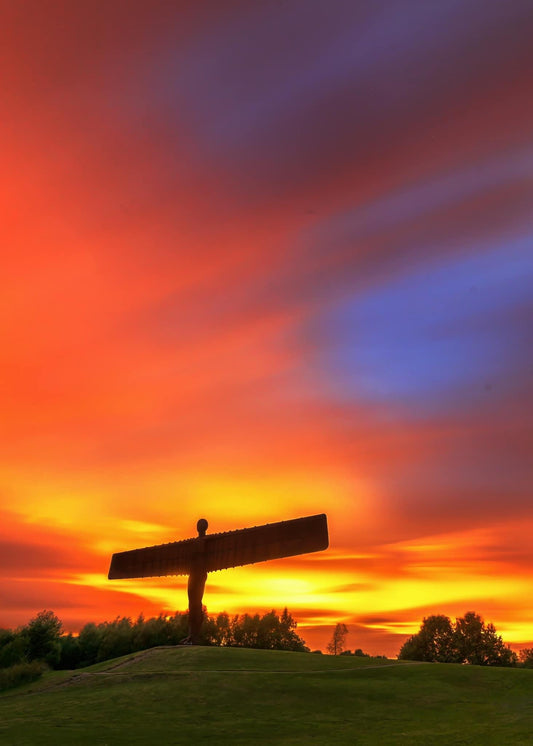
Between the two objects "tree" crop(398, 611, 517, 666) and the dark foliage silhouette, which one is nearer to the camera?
the dark foliage silhouette

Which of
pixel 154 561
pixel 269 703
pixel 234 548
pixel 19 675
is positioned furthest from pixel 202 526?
pixel 269 703

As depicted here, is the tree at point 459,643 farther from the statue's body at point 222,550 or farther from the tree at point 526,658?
the statue's body at point 222,550

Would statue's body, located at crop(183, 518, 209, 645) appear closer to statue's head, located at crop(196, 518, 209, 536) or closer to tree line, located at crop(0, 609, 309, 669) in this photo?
statue's head, located at crop(196, 518, 209, 536)

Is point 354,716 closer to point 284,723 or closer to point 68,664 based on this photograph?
point 284,723

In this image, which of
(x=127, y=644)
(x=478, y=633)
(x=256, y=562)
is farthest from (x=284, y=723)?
(x=478, y=633)

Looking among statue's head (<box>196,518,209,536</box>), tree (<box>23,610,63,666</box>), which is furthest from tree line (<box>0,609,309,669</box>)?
statue's head (<box>196,518,209,536</box>)

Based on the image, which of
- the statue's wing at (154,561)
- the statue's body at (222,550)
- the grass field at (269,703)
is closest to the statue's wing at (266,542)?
the statue's body at (222,550)

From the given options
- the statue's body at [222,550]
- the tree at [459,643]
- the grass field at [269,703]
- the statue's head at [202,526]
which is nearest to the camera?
the grass field at [269,703]

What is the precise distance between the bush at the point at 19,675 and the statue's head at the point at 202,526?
8698mm

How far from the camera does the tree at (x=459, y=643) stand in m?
50.9

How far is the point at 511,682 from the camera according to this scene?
68.1ft

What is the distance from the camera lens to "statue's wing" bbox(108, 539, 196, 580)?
2989 centimetres

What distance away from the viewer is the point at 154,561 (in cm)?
3145

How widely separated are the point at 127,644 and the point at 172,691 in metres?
17.6
